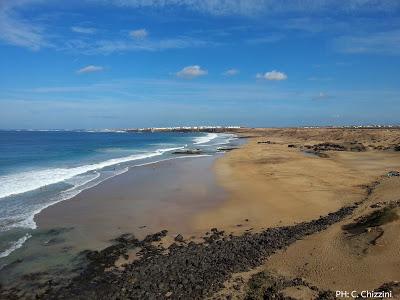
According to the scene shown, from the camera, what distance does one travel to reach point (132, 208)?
18781 mm

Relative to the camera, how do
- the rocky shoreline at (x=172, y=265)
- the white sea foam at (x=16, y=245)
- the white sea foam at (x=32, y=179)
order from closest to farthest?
the rocky shoreline at (x=172, y=265)
the white sea foam at (x=16, y=245)
the white sea foam at (x=32, y=179)

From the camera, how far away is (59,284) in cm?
1046

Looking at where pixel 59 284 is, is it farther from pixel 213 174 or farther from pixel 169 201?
pixel 213 174

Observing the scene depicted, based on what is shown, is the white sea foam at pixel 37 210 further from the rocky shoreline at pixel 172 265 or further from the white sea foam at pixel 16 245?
the rocky shoreline at pixel 172 265

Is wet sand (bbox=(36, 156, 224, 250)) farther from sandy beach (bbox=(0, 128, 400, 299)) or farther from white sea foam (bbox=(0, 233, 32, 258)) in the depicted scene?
white sea foam (bbox=(0, 233, 32, 258))

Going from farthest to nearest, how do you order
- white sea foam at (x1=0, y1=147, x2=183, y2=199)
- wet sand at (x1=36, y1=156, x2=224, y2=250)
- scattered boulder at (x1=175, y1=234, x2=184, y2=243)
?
white sea foam at (x1=0, y1=147, x2=183, y2=199), wet sand at (x1=36, y1=156, x2=224, y2=250), scattered boulder at (x1=175, y1=234, x2=184, y2=243)

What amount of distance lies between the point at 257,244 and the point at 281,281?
8.31ft

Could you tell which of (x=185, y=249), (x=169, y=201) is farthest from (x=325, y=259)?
(x=169, y=201)

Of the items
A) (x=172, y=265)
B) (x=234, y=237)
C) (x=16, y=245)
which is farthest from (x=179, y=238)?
(x=16, y=245)

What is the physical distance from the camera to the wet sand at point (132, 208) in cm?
1513

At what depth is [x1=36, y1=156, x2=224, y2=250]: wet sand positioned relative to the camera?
15.1 m

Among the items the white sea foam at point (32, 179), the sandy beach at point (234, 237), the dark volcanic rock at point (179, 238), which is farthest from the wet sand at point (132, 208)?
the white sea foam at point (32, 179)

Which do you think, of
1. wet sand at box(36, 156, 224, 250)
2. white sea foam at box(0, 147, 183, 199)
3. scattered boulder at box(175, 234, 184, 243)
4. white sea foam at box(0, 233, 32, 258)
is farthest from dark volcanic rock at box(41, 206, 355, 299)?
white sea foam at box(0, 147, 183, 199)

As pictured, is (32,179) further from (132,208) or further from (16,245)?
(16,245)
